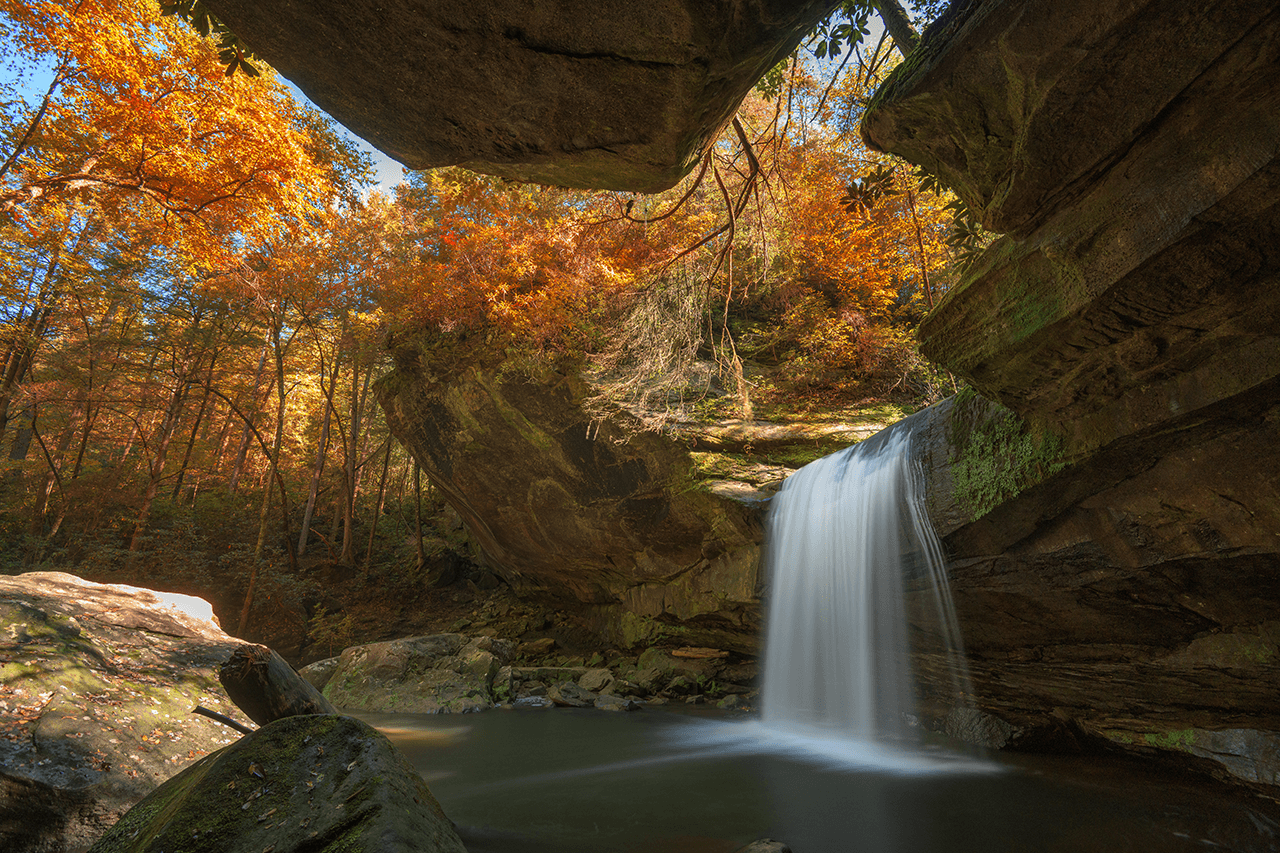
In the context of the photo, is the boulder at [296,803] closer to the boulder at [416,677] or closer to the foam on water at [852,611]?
the foam on water at [852,611]

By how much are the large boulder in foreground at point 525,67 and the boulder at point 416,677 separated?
381 inches

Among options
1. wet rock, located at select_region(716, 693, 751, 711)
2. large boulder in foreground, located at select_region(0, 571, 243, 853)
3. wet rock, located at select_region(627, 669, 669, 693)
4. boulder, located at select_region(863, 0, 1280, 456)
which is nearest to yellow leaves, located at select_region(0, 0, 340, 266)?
large boulder in foreground, located at select_region(0, 571, 243, 853)

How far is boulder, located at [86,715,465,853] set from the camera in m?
2.25

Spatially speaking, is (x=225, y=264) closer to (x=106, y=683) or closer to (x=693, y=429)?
(x=106, y=683)

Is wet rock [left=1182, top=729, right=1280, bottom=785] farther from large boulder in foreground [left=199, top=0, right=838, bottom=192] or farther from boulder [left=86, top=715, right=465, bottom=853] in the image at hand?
large boulder in foreground [left=199, top=0, right=838, bottom=192]

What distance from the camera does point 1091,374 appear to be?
165 inches

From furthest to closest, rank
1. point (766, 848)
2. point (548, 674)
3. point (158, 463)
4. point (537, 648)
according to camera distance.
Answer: point (537, 648)
point (158, 463)
point (548, 674)
point (766, 848)

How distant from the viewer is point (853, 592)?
6949mm

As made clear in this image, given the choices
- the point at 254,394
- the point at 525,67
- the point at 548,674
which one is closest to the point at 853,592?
the point at 525,67

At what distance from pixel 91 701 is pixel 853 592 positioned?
7.47 meters

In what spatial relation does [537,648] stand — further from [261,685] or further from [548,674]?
[261,685]

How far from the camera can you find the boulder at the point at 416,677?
982 cm

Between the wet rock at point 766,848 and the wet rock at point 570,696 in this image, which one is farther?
the wet rock at point 570,696

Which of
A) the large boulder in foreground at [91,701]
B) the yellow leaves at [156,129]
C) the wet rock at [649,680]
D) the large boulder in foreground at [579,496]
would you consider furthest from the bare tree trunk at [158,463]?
the wet rock at [649,680]
